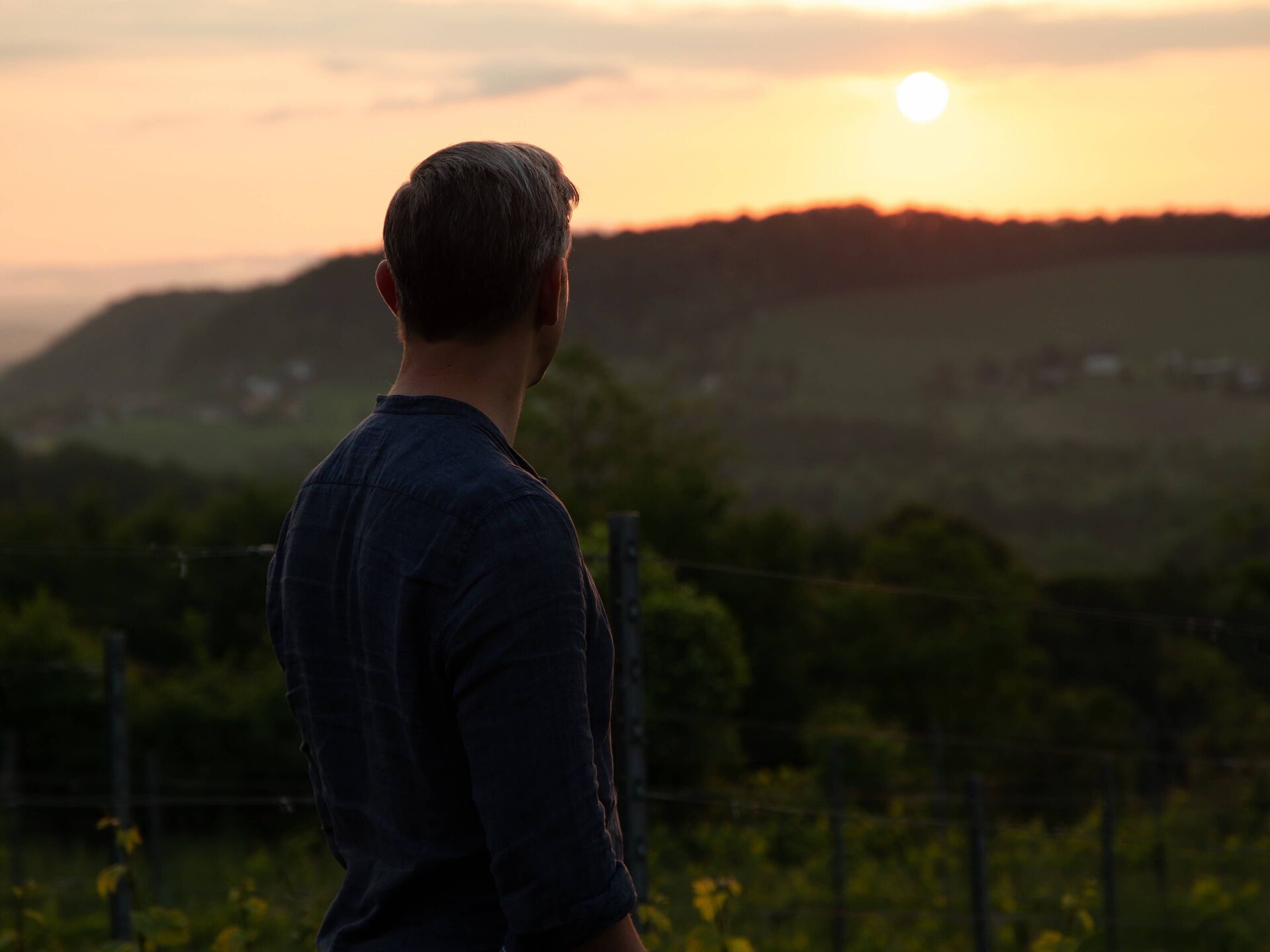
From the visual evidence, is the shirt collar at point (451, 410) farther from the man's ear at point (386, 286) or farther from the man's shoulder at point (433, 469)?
the man's ear at point (386, 286)

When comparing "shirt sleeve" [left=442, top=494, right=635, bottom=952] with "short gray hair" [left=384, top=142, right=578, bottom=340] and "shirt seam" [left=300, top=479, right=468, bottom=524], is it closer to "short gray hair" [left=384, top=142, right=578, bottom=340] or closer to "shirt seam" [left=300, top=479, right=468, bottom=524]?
"shirt seam" [left=300, top=479, right=468, bottom=524]

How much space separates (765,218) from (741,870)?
89.2m

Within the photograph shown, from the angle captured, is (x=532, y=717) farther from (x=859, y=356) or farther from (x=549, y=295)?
(x=859, y=356)

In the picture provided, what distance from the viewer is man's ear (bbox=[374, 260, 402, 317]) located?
1.42 m

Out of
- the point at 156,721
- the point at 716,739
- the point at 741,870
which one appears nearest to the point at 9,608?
the point at 156,721

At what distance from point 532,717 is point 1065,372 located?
118041 millimetres

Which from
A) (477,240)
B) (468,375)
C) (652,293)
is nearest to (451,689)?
(468,375)

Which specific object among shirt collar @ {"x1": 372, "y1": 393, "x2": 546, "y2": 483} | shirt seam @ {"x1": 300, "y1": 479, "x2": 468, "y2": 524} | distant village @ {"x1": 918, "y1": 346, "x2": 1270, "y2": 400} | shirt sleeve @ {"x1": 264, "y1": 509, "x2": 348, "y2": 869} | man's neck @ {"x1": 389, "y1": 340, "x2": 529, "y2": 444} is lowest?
distant village @ {"x1": 918, "y1": 346, "x2": 1270, "y2": 400}

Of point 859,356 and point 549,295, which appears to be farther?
point 859,356

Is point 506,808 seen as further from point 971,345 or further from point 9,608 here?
point 971,345

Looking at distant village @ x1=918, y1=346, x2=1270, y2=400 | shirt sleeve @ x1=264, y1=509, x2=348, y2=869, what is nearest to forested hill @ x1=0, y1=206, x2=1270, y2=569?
distant village @ x1=918, y1=346, x2=1270, y2=400

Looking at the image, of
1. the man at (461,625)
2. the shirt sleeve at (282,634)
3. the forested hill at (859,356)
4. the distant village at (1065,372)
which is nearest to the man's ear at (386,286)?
the man at (461,625)

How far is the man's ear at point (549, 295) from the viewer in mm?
1338

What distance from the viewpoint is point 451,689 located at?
4.02ft
